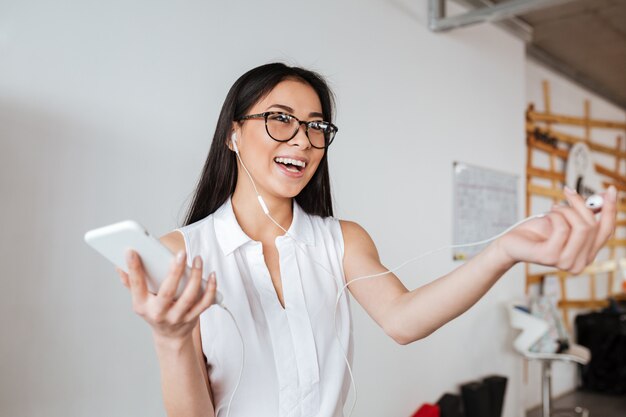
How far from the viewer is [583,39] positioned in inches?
201

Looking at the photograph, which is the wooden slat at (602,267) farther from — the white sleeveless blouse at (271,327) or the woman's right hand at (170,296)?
the woman's right hand at (170,296)

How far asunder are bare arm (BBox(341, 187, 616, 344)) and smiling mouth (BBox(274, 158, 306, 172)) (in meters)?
0.26

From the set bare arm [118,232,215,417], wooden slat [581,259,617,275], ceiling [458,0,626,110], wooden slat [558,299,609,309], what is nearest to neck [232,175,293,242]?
bare arm [118,232,215,417]

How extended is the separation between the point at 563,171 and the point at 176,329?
5408mm

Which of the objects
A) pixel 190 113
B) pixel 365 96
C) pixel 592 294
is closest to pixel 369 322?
pixel 365 96

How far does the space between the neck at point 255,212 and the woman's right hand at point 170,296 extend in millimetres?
496

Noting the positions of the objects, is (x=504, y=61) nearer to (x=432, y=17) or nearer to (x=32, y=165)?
(x=432, y=17)

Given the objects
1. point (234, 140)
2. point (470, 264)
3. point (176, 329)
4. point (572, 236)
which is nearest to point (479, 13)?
point (234, 140)

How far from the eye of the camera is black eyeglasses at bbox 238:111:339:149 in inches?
52.5

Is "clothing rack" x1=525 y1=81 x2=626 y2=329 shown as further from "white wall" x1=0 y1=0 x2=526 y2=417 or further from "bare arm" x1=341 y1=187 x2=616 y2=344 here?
"bare arm" x1=341 y1=187 x2=616 y2=344

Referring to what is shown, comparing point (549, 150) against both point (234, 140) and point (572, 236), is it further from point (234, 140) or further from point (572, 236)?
point (572, 236)

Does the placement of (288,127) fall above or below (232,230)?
above

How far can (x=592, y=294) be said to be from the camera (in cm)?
599

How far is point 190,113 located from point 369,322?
157 centimetres
